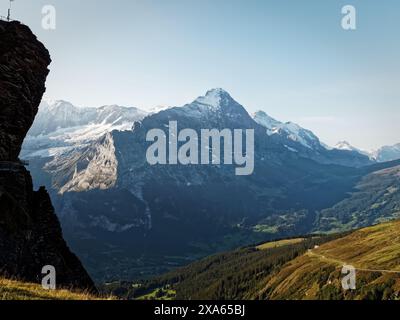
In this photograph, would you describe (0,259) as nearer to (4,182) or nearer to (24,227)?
(24,227)

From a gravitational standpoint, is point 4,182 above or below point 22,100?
below

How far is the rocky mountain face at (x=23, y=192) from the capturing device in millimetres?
40219

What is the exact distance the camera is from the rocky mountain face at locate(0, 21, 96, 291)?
40.2 m

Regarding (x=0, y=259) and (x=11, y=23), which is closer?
(x=0, y=259)

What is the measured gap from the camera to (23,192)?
4625 cm
